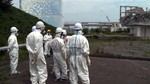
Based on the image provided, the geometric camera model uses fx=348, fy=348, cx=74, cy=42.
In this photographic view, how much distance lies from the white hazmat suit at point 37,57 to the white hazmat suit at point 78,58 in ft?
3.62

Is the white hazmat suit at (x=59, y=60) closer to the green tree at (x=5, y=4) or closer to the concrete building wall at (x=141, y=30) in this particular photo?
the green tree at (x=5, y=4)

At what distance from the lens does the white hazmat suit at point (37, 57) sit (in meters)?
11.5

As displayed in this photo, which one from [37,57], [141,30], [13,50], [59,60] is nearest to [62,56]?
[59,60]

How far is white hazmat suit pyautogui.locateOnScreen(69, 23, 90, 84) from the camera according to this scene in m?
10.9

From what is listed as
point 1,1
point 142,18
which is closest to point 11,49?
point 1,1

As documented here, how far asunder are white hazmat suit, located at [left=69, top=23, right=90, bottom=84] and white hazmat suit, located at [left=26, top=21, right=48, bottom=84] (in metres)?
1.10

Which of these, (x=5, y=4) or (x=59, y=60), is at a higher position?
(x=5, y=4)

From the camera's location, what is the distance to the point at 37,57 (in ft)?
38.0

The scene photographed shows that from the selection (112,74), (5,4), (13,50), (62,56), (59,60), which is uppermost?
(5,4)

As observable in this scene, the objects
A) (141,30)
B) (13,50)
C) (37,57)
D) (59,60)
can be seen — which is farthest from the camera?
(141,30)

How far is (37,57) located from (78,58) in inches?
58.0

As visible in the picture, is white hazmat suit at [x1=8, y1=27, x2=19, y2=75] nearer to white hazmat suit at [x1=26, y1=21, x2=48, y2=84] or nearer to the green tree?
white hazmat suit at [x1=26, y1=21, x2=48, y2=84]

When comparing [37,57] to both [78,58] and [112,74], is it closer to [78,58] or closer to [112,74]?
[78,58]

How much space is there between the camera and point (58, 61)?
1348 centimetres
